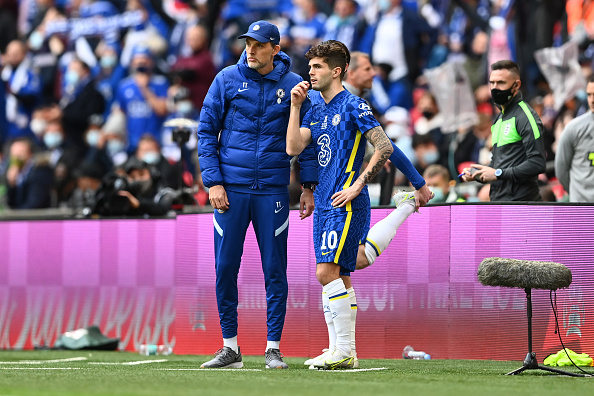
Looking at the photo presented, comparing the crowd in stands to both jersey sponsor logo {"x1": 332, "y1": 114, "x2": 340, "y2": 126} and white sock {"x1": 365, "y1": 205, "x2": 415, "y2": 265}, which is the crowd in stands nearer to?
white sock {"x1": 365, "y1": 205, "x2": 415, "y2": 265}

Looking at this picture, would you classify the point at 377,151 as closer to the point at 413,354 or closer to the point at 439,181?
the point at 413,354

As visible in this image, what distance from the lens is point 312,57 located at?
6.66 m

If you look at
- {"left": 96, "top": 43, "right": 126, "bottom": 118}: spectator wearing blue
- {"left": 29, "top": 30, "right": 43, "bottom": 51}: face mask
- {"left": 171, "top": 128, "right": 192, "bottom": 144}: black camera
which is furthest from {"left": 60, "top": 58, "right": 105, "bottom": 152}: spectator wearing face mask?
{"left": 171, "top": 128, "right": 192, "bottom": 144}: black camera

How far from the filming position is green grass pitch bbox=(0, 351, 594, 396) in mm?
5047

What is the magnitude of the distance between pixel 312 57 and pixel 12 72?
1203 cm

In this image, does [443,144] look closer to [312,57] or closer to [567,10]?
[567,10]

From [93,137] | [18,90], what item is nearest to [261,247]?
[93,137]

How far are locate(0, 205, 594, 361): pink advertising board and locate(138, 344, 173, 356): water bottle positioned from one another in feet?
0.36

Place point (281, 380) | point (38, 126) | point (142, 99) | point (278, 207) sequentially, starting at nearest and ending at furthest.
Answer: point (281, 380)
point (278, 207)
point (142, 99)
point (38, 126)

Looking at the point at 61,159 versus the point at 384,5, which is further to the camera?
the point at 61,159

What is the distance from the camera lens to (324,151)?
657 cm

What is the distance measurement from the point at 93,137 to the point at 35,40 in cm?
271

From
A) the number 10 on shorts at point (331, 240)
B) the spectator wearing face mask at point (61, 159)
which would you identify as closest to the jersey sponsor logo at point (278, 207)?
the number 10 on shorts at point (331, 240)

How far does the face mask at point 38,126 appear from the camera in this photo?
1673cm
